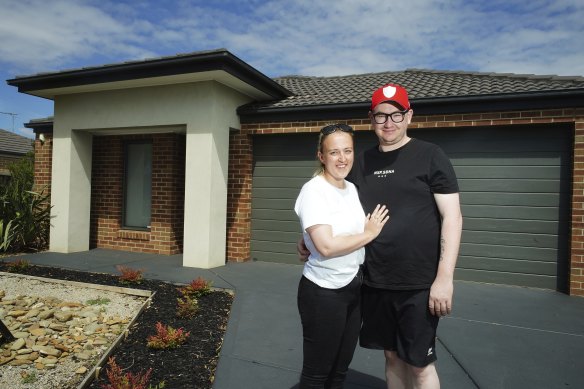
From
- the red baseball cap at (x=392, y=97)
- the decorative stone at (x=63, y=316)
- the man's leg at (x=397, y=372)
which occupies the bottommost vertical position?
the decorative stone at (x=63, y=316)

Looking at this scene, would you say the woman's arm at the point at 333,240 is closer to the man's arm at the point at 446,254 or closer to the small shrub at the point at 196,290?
the man's arm at the point at 446,254

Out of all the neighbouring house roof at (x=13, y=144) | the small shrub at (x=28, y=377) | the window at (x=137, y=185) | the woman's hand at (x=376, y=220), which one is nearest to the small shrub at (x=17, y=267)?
the window at (x=137, y=185)

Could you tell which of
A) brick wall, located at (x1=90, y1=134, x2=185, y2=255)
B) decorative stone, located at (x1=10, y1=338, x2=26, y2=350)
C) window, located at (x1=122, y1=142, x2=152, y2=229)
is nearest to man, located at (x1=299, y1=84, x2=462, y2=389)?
decorative stone, located at (x1=10, y1=338, x2=26, y2=350)

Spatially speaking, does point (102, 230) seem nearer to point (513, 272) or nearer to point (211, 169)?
point (211, 169)

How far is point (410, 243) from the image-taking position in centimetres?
204

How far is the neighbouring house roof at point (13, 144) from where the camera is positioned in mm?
19266

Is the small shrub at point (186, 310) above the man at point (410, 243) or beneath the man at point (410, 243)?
beneath

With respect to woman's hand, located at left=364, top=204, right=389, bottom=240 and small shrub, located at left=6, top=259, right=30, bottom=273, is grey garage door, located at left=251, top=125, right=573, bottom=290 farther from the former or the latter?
small shrub, located at left=6, top=259, right=30, bottom=273

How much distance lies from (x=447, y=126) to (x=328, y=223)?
4.91 metres

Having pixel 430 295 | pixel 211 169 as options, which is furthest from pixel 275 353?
pixel 211 169

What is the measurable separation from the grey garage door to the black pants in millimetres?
4839

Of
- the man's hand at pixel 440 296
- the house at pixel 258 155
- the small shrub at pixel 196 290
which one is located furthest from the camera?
the house at pixel 258 155

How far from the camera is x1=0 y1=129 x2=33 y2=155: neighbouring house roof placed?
19266 millimetres

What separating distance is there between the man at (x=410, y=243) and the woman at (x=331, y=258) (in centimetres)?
12
